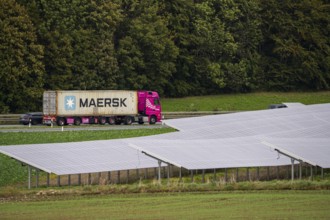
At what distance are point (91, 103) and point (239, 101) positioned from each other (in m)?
19.3

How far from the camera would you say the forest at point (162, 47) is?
95438mm

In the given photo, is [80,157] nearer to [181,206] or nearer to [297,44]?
[181,206]

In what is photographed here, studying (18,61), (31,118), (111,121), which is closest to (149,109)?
(111,121)

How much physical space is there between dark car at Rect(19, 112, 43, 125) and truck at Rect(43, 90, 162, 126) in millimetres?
971

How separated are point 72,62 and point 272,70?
22.0 meters

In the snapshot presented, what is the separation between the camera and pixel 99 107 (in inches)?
3627

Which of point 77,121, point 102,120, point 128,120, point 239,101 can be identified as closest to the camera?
point 77,121

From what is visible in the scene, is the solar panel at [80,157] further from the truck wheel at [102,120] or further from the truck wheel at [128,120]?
the truck wheel at [128,120]

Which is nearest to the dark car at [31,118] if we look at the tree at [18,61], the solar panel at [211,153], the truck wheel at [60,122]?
the truck wheel at [60,122]

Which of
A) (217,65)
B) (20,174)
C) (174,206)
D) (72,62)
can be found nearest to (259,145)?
(20,174)

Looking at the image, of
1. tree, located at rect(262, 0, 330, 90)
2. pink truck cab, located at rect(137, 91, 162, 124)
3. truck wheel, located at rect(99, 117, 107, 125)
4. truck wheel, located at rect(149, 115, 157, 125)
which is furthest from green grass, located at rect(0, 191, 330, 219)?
tree, located at rect(262, 0, 330, 90)

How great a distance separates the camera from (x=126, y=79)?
340 feet

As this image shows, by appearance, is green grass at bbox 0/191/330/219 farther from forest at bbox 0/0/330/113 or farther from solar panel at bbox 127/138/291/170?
forest at bbox 0/0/330/113

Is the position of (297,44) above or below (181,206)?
above
